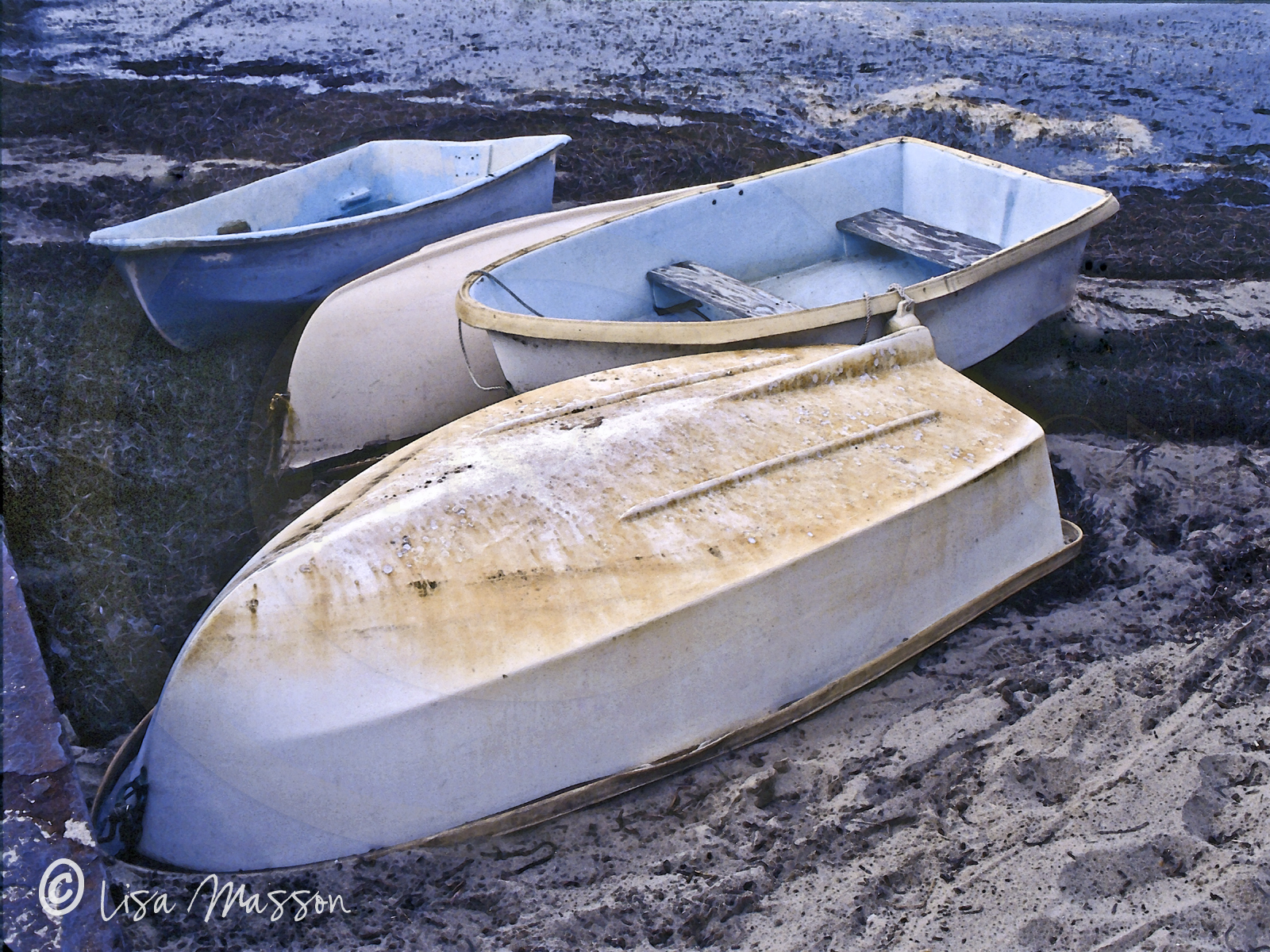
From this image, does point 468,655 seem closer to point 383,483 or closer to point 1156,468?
point 383,483

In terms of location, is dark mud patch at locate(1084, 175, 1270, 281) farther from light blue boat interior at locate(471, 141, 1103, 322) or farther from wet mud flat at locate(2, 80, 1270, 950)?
light blue boat interior at locate(471, 141, 1103, 322)

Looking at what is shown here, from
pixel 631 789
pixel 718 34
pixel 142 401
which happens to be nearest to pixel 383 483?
pixel 631 789

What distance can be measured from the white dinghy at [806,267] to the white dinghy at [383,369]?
1.43 ft

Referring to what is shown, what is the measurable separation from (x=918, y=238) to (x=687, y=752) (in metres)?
2.92

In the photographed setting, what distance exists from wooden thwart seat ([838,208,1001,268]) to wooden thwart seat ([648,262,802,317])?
82 centimetres

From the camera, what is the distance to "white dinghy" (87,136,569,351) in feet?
12.2

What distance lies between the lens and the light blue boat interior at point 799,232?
3709 millimetres

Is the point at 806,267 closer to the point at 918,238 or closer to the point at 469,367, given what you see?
the point at 918,238

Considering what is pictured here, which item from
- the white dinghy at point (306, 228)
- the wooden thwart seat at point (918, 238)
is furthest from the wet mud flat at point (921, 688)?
the wooden thwart seat at point (918, 238)

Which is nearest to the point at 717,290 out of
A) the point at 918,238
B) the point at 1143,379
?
the point at 918,238

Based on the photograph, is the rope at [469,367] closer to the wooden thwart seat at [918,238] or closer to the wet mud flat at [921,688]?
the wet mud flat at [921,688]

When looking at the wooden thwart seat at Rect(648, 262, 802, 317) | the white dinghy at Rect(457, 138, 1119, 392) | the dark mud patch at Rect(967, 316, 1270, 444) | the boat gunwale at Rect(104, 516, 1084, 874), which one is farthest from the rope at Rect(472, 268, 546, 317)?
the dark mud patch at Rect(967, 316, 1270, 444)

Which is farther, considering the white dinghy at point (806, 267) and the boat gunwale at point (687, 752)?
the white dinghy at point (806, 267)

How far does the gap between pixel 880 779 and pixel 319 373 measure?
2582mm
